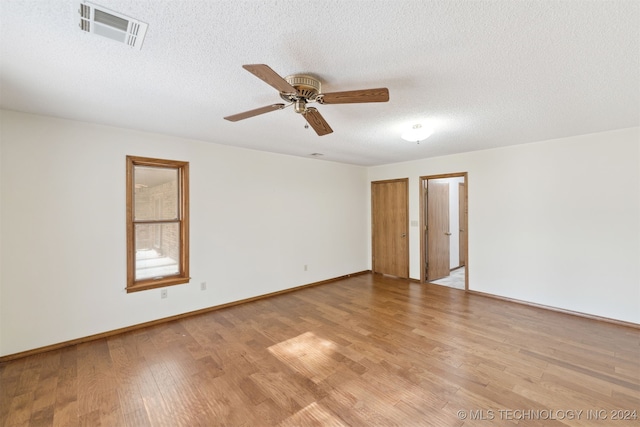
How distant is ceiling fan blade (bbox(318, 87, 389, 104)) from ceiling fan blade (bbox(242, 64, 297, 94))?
271mm

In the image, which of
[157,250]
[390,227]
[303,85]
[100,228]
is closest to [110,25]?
[303,85]

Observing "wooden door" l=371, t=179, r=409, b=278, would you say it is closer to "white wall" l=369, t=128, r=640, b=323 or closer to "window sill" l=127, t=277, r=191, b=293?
"white wall" l=369, t=128, r=640, b=323

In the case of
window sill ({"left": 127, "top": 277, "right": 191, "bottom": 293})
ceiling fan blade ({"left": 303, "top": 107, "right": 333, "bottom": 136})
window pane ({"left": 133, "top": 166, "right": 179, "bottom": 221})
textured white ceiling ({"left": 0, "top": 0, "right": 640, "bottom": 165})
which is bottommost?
→ window sill ({"left": 127, "top": 277, "right": 191, "bottom": 293})

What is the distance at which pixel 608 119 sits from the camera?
2.96m

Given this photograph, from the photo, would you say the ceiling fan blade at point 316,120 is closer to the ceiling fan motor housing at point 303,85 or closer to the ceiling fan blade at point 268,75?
the ceiling fan motor housing at point 303,85

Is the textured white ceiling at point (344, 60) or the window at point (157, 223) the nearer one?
the textured white ceiling at point (344, 60)

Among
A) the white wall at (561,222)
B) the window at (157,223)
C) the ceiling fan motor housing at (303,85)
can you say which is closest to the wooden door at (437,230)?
the white wall at (561,222)

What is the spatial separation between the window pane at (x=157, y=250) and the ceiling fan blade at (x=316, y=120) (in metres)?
2.59

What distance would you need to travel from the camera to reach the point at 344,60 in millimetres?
1766

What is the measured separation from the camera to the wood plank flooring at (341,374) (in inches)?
76.5

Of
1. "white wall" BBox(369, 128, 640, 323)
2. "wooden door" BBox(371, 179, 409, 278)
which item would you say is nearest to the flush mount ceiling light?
"white wall" BBox(369, 128, 640, 323)

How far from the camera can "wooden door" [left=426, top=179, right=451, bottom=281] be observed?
5.51 m

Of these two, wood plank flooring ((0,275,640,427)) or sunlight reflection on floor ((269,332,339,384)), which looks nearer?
wood plank flooring ((0,275,640,427))

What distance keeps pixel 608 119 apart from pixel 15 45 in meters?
5.18
